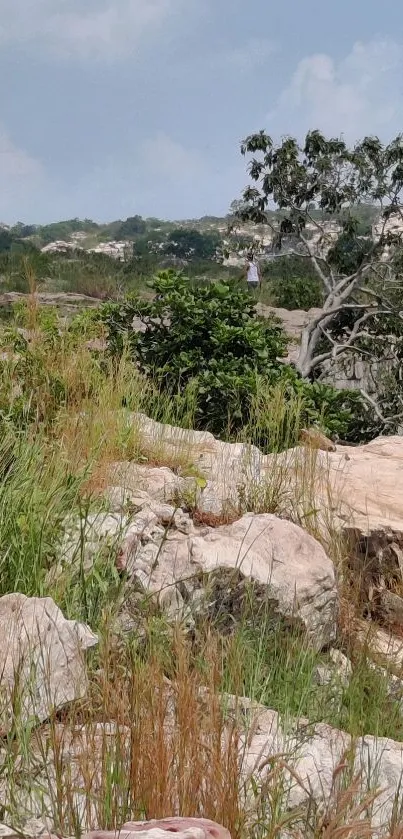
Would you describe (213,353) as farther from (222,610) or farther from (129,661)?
(129,661)

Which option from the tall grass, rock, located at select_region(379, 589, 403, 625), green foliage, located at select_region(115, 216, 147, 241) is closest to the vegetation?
the tall grass

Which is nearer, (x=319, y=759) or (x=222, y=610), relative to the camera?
(x=319, y=759)

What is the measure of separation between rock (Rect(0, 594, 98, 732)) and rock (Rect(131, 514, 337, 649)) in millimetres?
753

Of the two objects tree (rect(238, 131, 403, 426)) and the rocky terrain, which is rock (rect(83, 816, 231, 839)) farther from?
tree (rect(238, 131, 403, 426))

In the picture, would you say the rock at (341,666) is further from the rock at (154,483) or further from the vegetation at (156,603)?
the rock at (154,483)

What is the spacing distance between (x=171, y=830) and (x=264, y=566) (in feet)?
6.25

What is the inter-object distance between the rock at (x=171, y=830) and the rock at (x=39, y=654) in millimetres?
473

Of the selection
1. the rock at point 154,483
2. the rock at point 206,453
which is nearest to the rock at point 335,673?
the rock at point 154,483

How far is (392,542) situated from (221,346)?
3052 millimetres

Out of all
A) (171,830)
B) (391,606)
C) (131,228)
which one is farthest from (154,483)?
(131,228)

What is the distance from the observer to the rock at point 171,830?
5.33 ft

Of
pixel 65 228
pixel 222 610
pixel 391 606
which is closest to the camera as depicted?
pixel 222 610

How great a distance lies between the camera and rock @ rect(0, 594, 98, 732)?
7.05ft

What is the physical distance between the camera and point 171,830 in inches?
66.0
